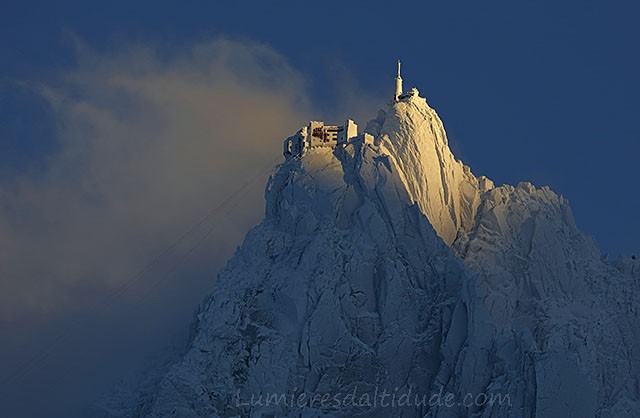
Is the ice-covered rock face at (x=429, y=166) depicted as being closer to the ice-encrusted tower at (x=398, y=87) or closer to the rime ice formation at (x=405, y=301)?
the rime ice formation at (x=405, y=301)

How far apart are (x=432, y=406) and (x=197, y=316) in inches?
980

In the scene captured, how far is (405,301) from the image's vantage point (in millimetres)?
144000

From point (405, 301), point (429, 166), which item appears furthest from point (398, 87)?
point (405, 301)

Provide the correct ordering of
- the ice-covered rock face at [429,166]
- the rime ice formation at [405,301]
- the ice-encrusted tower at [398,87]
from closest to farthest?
the rime ice formation at [405,301], the ice-covered rock face at [429,166], the ice-encrusted tower at [398,87]

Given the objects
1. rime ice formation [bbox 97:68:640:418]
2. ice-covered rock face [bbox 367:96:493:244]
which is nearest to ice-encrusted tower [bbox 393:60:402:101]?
ice-covered rock face [bbox 367:96:493:244]

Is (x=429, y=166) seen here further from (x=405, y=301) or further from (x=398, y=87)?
(x=405, y=301)

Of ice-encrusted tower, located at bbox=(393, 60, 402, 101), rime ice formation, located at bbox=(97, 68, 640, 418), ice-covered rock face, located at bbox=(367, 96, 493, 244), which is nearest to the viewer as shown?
rime ice formation, located at bbox=(97, 68, 640, 418)

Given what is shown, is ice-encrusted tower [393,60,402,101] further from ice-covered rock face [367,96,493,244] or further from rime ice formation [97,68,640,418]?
rime ice formation [97,68,640,418]

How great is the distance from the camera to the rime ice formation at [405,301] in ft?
451

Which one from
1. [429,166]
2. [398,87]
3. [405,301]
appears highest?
[398,87]

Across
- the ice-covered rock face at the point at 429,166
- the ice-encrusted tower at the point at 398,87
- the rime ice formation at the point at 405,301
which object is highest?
the ice-encrusted tower at the point at 398,87

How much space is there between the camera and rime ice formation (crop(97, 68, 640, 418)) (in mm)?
137500

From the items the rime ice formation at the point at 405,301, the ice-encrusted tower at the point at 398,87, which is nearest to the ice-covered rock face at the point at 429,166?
the rime ice formation at the point at 405,301

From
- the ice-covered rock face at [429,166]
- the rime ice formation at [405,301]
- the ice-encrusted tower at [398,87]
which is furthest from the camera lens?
→ the ice-encrusted tower at [398,87]
